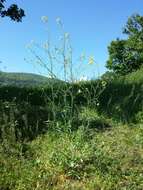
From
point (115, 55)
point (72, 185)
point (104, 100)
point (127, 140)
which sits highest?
point (115, 55)

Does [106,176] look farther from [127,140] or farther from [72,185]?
[127,140]

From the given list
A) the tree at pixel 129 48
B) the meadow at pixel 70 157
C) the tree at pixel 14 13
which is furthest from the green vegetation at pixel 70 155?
the tree at pixel 129 48

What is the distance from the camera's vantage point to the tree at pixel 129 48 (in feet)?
194

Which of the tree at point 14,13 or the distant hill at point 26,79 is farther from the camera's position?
the tree at point 14,13

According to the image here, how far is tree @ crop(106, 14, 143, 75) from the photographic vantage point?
59062mm

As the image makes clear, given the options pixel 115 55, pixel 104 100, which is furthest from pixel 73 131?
pixel 115 55

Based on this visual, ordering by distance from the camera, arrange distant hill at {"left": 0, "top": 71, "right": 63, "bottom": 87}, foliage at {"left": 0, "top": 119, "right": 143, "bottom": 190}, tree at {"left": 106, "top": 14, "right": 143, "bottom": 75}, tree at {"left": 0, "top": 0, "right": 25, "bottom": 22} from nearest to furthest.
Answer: foliage at {"left": 0, "top": 119, "right": 143, "bottom": 190} < distant hill at {"left": 0, "top": 71, "right": 63, "bottom": 87} < tree at {"left": 0, "top": 0, "right": 25, "bottom": 22} < tree at {"left": 106, "top": 14, "right": 143, "bottom": 75}

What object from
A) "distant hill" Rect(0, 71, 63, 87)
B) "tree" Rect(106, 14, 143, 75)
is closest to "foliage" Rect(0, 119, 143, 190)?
"distant hill" Rect(0, 71, 63, 87)

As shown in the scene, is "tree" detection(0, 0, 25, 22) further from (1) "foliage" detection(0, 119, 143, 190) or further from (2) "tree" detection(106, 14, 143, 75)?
(2) "tree" detection(106, 14, 143, 75)

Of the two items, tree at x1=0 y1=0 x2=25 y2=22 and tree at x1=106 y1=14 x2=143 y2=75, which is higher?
tree at x1=106 y1=14 x2=143 y2=75

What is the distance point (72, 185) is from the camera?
6.50 m

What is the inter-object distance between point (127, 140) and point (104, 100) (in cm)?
545

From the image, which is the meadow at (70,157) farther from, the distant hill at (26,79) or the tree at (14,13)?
the tree at (14,13)

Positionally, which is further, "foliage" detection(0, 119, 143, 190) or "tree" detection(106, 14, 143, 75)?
"tree" detection(106, 14, 143, 75)
